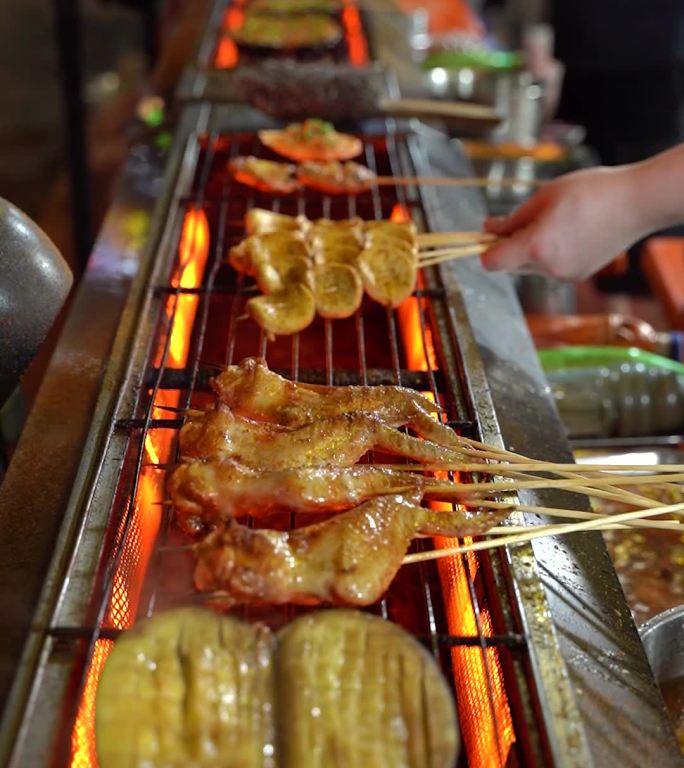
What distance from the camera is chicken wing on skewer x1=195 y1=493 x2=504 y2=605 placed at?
204 cm

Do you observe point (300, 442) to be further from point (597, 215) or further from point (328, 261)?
point (597, 215)

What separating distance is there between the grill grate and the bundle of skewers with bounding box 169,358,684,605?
0.35 feet

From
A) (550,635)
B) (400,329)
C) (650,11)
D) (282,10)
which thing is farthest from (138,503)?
(650,11)

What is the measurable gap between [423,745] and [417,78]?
501 cm

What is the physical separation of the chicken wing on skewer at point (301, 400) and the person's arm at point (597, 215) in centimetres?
113

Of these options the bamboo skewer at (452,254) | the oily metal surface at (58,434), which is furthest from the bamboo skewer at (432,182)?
the oily metal surface at (58,434)

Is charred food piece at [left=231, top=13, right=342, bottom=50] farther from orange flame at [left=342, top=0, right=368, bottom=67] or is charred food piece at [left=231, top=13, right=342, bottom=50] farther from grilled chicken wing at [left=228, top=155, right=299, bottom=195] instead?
grilled chicken wing at [left=228, top=155, right=299, bottom=195]

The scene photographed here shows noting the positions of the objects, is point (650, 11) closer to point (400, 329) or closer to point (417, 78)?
point (417, 78)

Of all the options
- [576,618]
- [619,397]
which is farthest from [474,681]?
[619,397]

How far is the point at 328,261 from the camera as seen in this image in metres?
3.58

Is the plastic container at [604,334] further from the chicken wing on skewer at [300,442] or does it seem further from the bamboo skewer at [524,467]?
the chicken wing on skewer at [300,442]

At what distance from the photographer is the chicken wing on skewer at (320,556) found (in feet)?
6.68

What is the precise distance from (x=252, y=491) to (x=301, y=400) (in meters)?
0.46

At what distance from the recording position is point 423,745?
1726 mm
